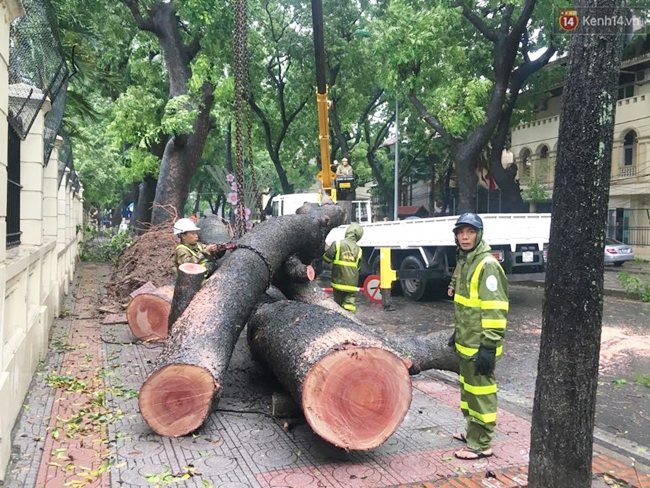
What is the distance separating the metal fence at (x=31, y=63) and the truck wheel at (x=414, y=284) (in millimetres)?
7447

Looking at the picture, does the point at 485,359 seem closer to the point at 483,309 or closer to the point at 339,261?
the point at 483,309

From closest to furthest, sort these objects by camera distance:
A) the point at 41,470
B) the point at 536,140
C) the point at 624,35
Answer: the point at 624,35
the point at 41,470
the point at 536,140

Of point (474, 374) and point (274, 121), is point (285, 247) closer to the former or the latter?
point (474, 374)

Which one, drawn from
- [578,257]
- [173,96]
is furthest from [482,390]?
[173,96]

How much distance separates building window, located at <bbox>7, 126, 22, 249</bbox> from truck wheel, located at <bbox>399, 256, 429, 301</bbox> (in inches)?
303

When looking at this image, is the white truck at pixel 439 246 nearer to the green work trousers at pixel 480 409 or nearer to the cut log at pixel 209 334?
the cut log at pixel 209 334

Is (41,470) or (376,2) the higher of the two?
(376,2)

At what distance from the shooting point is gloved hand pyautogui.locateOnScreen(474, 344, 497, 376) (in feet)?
13.1

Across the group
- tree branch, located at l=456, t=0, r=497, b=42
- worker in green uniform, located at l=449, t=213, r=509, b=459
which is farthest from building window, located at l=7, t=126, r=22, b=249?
tree branch, located at l=456, t=0, r=497, b=42

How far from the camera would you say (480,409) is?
4.14 m

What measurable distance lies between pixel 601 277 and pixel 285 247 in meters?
3.98

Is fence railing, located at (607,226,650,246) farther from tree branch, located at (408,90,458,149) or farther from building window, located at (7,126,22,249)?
building window, located at (7,126,22,249)

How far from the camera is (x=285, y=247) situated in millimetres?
6516

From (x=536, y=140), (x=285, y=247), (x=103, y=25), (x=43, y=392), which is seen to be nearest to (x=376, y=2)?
(x=103, y=25)
